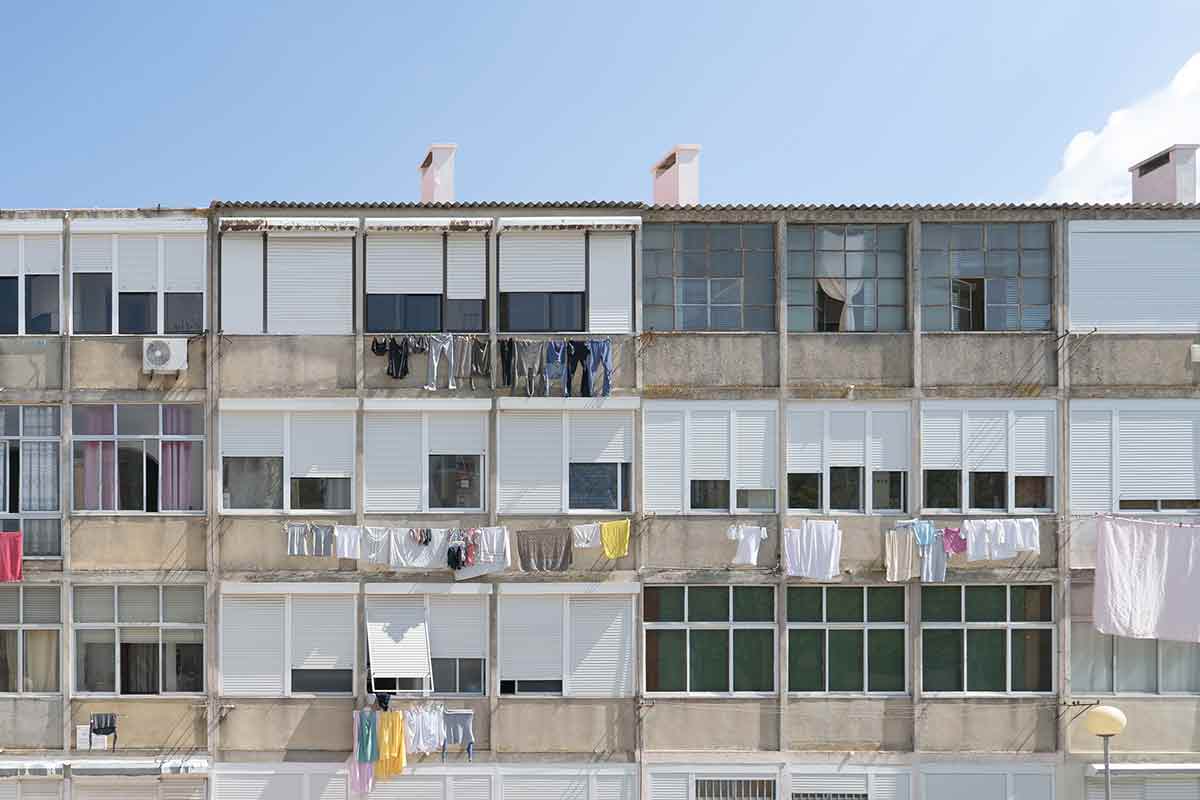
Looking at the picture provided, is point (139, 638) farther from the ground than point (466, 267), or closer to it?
closer to it

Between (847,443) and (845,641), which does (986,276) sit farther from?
(845,641)

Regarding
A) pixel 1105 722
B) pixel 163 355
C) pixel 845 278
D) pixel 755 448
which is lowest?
pixel 1105 722

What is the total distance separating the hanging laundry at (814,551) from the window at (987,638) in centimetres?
176

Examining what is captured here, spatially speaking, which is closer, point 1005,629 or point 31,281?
point 1005,629

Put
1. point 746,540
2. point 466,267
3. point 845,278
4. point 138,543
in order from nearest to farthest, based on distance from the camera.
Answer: point 746,540 → point 138,543 → point 466,267 → point 845,278

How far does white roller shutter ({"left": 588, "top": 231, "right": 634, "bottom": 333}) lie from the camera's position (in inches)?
629

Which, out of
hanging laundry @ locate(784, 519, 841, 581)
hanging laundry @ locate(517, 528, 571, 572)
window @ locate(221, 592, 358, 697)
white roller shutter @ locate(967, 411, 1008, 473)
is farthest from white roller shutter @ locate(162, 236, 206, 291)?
white roller shutter @ locate(967, 411, 1008, 473)

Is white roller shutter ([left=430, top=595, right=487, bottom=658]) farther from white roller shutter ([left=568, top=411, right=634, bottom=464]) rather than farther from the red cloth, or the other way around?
the red cloth

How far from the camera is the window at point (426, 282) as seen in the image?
52.5 ft

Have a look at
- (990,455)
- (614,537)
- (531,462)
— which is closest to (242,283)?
(531,462)

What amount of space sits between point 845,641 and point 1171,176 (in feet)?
33.9

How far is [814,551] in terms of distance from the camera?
51.4 ft

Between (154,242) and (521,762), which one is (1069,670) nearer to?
(521,762)

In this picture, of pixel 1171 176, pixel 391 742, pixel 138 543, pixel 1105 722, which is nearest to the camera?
pixel 1105 722
